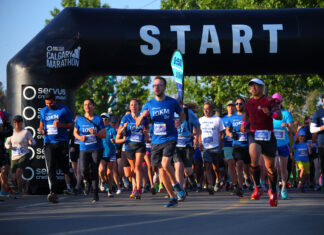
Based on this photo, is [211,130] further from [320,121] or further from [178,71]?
[320,121]

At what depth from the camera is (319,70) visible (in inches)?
595

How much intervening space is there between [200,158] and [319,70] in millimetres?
4080

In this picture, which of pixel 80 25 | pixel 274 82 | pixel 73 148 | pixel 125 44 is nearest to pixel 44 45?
pixel 80 25

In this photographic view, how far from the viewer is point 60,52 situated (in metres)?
14.3

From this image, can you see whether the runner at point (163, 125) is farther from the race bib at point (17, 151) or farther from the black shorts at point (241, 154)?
the race bib at point (17, 151)

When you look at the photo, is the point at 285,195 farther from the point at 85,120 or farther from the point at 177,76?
the point at 85,120

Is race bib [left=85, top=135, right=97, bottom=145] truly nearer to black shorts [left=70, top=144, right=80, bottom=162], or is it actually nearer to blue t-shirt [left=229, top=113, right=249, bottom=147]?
blue t-shirt [left=229, top=113, right=249, bottom=147]

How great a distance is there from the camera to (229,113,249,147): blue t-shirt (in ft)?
45.2

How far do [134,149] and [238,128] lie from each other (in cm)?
260

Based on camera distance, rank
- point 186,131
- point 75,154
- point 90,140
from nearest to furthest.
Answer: point 90,140
point 186,131
point 75,154

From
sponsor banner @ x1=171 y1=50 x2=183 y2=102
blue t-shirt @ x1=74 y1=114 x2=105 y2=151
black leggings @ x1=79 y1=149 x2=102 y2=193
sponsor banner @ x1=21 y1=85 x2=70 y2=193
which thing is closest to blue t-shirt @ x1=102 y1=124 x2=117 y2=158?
sponsor banner @ x1=21 y1=85 x2=70 y2=193

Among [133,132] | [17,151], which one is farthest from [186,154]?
[17,151]

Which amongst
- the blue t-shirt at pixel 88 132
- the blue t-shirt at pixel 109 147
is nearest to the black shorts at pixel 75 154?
the blue t-shirt at pixel 109 147

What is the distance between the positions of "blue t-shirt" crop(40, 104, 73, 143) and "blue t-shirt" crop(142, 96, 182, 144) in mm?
2444
